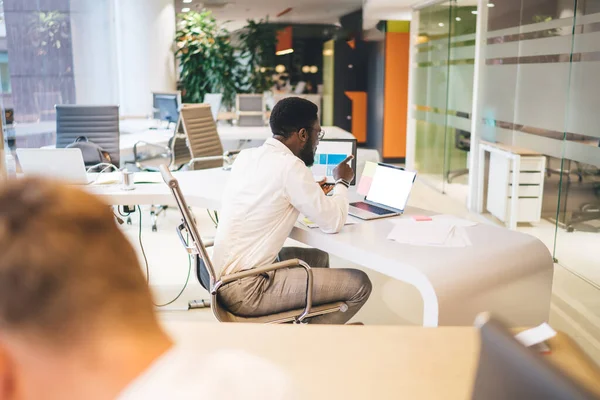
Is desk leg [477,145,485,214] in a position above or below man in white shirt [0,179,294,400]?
below

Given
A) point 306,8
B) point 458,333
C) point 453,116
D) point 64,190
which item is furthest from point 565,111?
point 306,8

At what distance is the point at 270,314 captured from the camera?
254cm

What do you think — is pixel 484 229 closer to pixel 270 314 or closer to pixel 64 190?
pixel 270 314

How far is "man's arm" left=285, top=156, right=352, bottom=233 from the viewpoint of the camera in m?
2.52

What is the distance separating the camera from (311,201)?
8.34ft

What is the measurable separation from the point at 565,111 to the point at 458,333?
139 inches

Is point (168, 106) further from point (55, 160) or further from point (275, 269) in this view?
point (275, 269)

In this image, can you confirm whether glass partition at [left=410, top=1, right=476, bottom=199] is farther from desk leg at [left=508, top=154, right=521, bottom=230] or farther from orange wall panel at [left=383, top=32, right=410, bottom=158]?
desk leg at [left=508, top=154, right=521, bottom=230]

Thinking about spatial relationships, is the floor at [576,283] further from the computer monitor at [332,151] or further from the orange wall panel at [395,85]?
the orange wall panel at [395,85]

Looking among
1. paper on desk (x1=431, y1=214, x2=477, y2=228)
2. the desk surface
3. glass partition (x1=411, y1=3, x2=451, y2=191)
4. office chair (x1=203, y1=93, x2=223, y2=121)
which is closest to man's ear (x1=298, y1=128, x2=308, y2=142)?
paper on desk (x1=431, y1=214, x2=477, y2=228)

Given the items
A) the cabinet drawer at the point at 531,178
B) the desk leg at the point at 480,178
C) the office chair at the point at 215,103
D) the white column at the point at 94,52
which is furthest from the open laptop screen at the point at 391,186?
the white column at the point at 94,52

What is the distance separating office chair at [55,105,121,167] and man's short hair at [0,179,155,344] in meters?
5.19

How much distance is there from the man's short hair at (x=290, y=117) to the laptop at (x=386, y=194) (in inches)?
21.8

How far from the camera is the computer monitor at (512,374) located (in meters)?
0.57
